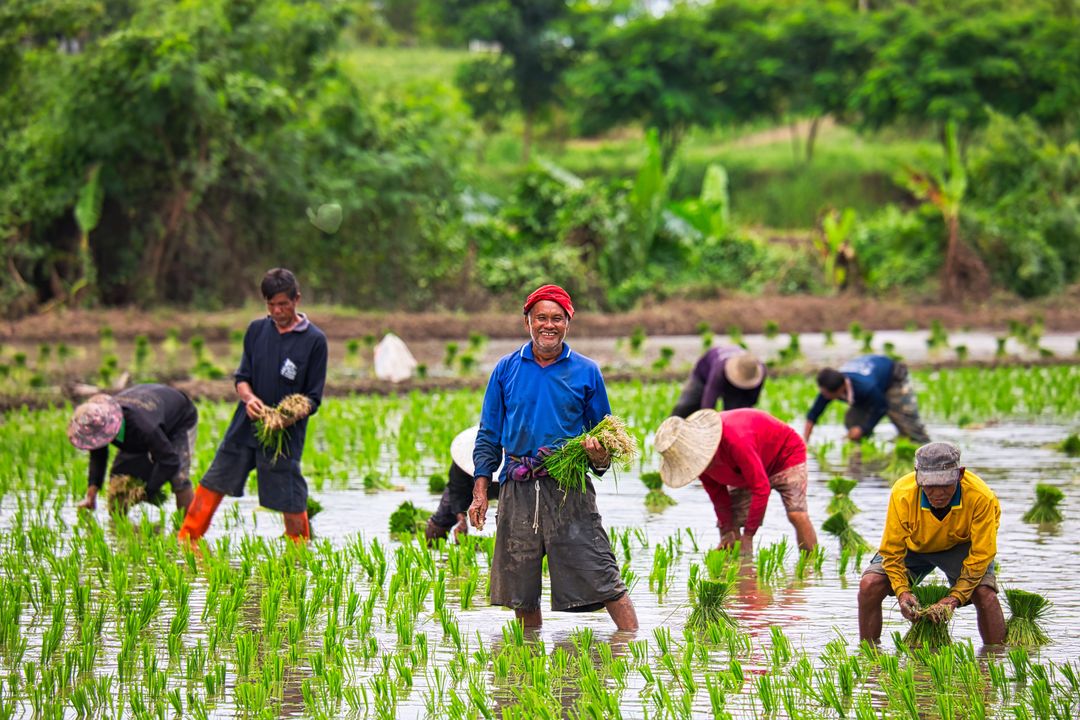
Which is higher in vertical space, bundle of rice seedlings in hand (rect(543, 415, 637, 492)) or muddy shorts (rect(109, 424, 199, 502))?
bundle of rice seedlings in hand (rect(543, 415, 637, 492))

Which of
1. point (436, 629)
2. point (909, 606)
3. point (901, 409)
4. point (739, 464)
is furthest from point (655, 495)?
point (909, 606)

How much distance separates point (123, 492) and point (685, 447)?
10.7 feet

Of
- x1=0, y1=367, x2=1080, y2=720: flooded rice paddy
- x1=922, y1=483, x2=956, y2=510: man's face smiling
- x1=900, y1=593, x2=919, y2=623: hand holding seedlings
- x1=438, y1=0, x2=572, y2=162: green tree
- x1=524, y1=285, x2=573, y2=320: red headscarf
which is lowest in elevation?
x1=0, y1=367, x2=1080, y2=720: flooded rice paddy

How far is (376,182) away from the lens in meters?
23.0

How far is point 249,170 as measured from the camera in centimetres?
2192

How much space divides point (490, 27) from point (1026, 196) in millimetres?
16178

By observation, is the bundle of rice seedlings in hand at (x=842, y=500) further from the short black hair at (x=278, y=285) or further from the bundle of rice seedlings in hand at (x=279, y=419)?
the short black hair at (x=278, y=285)

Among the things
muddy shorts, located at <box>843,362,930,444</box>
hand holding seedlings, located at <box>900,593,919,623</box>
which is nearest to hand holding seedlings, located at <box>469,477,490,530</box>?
hand holding seedlings, located at <box>900,593,919,623</box>

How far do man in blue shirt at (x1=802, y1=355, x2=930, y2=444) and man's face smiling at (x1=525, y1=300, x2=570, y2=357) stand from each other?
16.5ft

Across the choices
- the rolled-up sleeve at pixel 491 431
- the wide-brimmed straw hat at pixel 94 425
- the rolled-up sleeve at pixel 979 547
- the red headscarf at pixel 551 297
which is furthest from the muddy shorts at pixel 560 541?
the wide-brimmed straw hat at pixel 94 425

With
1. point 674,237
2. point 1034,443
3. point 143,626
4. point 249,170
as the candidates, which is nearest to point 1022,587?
point 143,626

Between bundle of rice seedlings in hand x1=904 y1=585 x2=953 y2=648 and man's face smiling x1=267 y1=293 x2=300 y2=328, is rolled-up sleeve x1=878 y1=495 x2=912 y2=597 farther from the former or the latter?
man's face smiling x1=267 y1=293 x2=300 y2=328

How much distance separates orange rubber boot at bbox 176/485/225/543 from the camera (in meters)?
7.48

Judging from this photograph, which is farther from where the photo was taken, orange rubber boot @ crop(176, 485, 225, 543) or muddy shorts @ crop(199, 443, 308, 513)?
orange rubber boot @ crop(176, 485, 225, 543)
